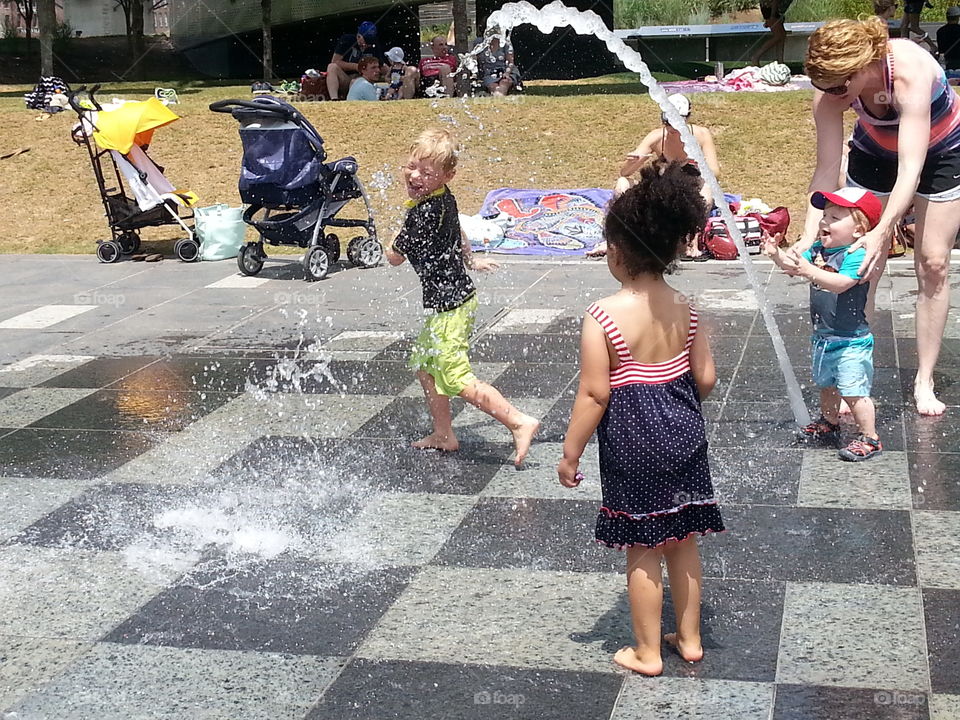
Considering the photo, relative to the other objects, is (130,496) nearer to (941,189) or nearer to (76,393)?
(76,393)

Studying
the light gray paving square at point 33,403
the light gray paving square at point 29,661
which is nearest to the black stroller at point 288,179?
the light gray paving square at point 33,403

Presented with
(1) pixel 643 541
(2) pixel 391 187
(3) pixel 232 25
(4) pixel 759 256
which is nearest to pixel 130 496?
(1) pixel 643 541

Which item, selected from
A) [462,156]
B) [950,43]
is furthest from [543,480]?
[950,43]

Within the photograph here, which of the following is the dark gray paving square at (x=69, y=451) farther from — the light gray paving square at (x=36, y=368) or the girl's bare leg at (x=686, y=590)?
the girl's bare leg at (x=686, y=590)

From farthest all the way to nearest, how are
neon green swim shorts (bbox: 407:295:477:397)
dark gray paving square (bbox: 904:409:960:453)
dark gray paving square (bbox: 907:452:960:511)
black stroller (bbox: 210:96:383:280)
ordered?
black stroller (bbox: 210:96:383:280), neon green swim shorts (bbox: 407:295:477:397), dark gray paving square (bbox: 904:409:960:453), dark gray paving square (bbox: 907:452:960:511)

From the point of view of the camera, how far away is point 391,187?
1488cm

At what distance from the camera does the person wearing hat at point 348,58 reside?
1959cm

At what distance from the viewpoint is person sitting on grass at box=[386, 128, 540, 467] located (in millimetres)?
Result: 5430

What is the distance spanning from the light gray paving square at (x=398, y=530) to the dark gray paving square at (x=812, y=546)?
98 cm

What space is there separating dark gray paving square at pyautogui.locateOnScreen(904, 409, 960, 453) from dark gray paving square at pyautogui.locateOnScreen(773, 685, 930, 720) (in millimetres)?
2262

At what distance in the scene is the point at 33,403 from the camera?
22.5 feet

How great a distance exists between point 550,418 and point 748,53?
91.8 feet

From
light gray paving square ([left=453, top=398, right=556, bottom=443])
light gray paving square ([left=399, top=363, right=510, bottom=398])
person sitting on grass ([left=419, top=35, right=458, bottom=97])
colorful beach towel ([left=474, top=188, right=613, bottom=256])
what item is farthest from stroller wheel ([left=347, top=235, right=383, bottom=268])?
person sitting on grass ([left=419, top=35, right=458, bottom=97])

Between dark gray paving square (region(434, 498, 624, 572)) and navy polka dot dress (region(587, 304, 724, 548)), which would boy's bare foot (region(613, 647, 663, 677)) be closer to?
navy polka dot dress (region(587, 304, 724, 548))
